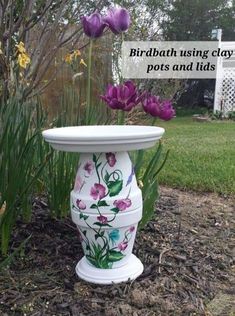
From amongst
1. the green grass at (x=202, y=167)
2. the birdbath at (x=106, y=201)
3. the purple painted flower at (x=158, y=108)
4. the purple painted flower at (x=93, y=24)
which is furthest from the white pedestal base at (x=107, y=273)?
the green grass at (x=202, y=167)

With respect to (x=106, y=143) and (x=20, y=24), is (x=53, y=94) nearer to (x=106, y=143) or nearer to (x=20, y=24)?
(x=20, y=24)

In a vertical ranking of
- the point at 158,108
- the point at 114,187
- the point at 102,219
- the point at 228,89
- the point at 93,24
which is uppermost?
the point at 93,24

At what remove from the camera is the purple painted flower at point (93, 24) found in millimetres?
1543

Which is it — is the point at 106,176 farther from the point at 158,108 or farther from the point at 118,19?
the point at 118,19

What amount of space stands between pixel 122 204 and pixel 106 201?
2.3 inches

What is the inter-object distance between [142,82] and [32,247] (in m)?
4.26

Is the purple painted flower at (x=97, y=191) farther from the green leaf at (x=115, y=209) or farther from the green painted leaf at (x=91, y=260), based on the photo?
the green painted leaf at (x=91, y=260)

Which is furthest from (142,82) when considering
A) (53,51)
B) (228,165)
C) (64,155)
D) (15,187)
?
(15,187)

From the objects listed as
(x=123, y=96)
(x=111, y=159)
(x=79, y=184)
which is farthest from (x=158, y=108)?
(x=79, y=184)

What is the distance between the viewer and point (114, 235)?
140 cm

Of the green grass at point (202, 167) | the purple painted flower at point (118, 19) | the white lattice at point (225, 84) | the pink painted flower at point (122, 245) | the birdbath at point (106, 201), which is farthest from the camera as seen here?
the white lattice at point (225, 84)

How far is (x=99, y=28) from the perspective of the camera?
1.57 meters

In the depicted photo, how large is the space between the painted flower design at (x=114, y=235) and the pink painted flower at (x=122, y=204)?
0.08 m

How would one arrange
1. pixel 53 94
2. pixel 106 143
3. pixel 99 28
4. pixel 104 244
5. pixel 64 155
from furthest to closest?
pixel 53 94 → pixel 64 155 → pixel 99 28 → pixel 104 244 → pixel 106 143
